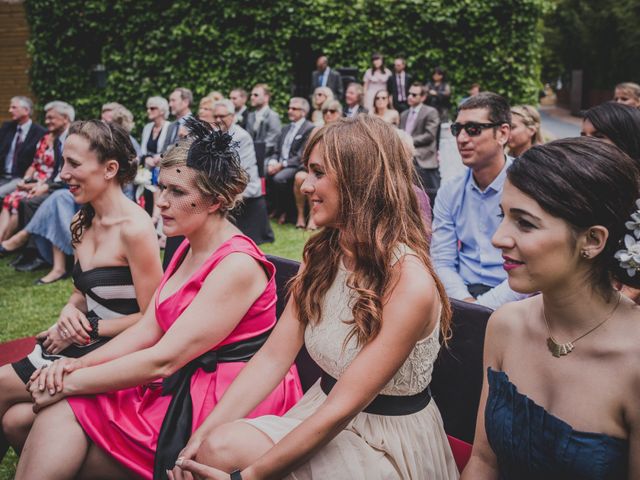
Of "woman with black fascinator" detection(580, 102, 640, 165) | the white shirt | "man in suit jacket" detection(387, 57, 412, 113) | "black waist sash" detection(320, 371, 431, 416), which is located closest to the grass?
the white shirt

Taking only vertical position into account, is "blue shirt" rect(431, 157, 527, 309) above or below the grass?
above

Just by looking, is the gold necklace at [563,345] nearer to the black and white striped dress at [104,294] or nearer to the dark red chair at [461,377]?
the dark red chair at [461,377]

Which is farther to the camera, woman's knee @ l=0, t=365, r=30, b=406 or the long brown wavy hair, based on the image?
woman's knee @ l=0, t=365, r=30, b=406

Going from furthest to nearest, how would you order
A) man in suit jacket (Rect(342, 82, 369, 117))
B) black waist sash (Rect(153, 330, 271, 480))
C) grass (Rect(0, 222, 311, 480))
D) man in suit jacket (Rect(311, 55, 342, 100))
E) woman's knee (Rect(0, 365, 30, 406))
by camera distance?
man in suit jacket (Rect(311, 55, 342, 100)) → man in suit jacket (Rect(342, 82, 369, 117)) → grass (Rect(0, 222, 311, 480)) → woman's knee (Rect(0, 365, 30, 406)) → black waist sash (Rect(153, 330, 271, 480))

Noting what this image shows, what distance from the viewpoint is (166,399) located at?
8.39 feet

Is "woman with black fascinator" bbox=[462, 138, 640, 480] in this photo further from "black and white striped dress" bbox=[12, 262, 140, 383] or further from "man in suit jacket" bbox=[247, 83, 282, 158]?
"man in suit jacket" bbox=[247, 83, 282, 158]

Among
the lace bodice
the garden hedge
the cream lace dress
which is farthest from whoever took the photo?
the garden hedge

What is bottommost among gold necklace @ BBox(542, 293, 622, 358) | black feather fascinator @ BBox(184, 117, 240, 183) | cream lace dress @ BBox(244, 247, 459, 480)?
cream lace dress @ BBox(244, 247, 459, 480)

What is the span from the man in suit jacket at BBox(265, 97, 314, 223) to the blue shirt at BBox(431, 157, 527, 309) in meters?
5.82

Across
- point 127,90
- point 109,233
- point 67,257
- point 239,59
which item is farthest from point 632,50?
point 109,233

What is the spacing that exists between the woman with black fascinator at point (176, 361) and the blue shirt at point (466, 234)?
162 cm

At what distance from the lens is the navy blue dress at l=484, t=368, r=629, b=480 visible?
5.14 feet

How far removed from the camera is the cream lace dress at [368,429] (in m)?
1.94

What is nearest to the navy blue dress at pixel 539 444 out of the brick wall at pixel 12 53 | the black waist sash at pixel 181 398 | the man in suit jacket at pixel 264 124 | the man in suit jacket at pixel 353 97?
the black waist sash at pixel 181 398
